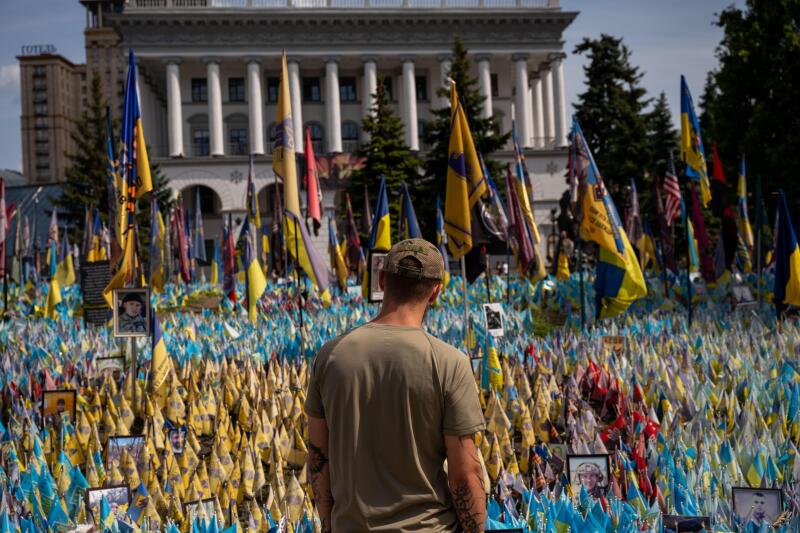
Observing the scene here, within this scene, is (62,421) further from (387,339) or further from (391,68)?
(391,68)

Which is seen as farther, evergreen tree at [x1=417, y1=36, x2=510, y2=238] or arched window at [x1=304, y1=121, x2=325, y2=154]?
arched window at [x1=304, y1=121, x2=325, y2=154]

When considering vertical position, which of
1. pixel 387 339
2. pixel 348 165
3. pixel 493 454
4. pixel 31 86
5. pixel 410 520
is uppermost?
pixel 31 86

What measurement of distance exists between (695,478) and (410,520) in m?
2.52

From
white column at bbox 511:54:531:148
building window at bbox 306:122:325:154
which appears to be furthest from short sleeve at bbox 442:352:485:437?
building window at bbox 306:122:325:154

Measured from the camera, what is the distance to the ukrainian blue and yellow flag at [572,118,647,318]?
34.3 ft

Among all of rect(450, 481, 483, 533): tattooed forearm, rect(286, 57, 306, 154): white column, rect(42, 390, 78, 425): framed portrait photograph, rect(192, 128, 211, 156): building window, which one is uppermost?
rect(286, 57, 306, 154): white column

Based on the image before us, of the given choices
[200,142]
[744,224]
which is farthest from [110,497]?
[200,142]

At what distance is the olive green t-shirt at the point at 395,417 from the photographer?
2.79m

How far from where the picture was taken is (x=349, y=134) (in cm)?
5697

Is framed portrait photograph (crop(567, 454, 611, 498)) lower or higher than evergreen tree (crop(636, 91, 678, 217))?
lower

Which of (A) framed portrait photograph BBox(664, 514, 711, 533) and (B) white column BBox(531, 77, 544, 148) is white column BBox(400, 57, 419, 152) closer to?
(B) white column BBox(531, 77, 544, 148)

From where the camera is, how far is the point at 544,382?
25.6 feet

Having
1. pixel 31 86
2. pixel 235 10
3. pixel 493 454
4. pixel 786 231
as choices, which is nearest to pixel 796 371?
pixel 493 454

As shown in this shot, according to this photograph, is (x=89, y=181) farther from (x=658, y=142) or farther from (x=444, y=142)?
(x=658, y=142)
